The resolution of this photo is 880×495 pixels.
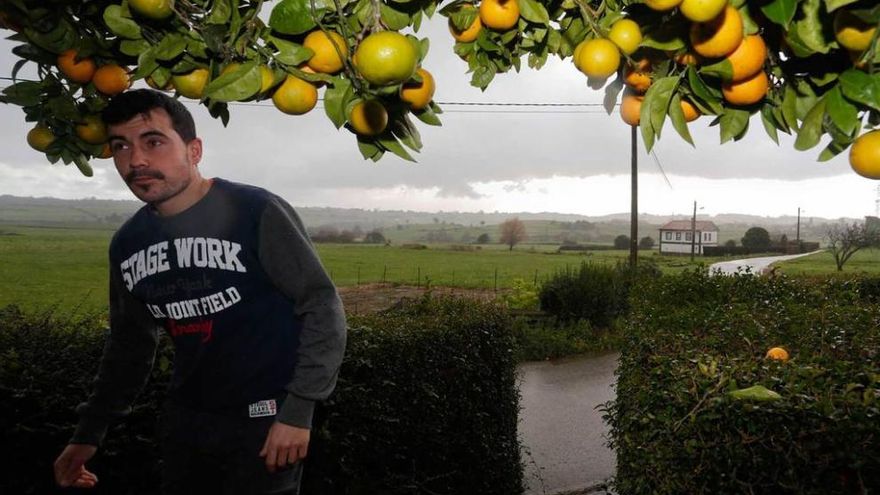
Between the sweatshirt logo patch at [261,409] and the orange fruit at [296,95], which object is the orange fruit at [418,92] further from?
the sweatshirt logo patch at [261,409]

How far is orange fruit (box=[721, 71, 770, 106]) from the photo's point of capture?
106 centimetres

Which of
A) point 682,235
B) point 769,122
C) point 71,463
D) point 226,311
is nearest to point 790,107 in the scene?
point 769,122

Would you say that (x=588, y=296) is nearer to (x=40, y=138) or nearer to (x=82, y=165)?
(x=82, y=165)

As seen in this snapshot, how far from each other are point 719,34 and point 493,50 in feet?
1.74

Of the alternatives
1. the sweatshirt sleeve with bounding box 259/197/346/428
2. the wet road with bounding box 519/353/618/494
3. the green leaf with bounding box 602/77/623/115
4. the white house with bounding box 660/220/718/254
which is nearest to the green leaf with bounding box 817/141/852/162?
the green leaf with bounding box 602/77/623/115

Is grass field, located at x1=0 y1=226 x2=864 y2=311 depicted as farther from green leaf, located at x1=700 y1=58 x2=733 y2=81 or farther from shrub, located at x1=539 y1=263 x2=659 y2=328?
green leaf, located at x1=700 y1=58 x2=733 y2=81

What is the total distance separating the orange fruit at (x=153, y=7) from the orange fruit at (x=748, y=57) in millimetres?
1004

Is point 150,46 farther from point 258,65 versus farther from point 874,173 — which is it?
point 874,173

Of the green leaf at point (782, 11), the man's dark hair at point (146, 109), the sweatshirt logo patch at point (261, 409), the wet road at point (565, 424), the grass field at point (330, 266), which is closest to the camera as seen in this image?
the green leaf at point (782, 11)

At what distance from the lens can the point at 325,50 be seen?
1091mm

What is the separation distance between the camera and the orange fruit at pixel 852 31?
33.8 inches

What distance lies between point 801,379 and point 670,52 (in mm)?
2344

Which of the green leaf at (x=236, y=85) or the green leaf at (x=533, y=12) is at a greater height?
the green leaf at (x=533, y=12)

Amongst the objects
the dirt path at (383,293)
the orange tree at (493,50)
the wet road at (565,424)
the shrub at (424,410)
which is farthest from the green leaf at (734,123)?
the dirt path at (383,293)
